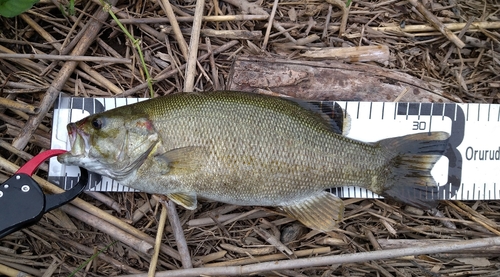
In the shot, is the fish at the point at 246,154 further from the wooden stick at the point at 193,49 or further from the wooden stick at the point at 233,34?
the wooden stick at the point at 233,34

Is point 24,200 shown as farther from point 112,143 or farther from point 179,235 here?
point 179,235

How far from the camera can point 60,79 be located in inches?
144

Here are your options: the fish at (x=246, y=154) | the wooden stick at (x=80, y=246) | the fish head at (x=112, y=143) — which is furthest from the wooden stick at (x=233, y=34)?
the wooden stick at (x=80, y=246)

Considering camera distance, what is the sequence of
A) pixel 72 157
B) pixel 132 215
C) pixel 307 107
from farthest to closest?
pixel 132 215
pixel 307 107
pixel 72 157

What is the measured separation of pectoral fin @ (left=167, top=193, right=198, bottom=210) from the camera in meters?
3.22

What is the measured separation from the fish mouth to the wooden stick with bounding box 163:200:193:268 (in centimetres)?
90

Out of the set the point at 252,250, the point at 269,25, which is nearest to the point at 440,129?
the point at 269,25

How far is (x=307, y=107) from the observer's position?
136 inches

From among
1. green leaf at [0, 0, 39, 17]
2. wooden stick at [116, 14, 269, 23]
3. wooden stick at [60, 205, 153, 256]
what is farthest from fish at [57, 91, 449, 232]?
green leaf at [0, 0, 39, 17]

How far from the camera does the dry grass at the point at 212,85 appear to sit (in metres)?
3.60

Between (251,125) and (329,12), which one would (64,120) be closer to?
(251,125)

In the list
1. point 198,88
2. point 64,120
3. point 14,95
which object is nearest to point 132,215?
point 64,120

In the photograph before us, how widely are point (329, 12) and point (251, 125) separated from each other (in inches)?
63.0

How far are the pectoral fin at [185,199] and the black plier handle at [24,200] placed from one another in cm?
92
